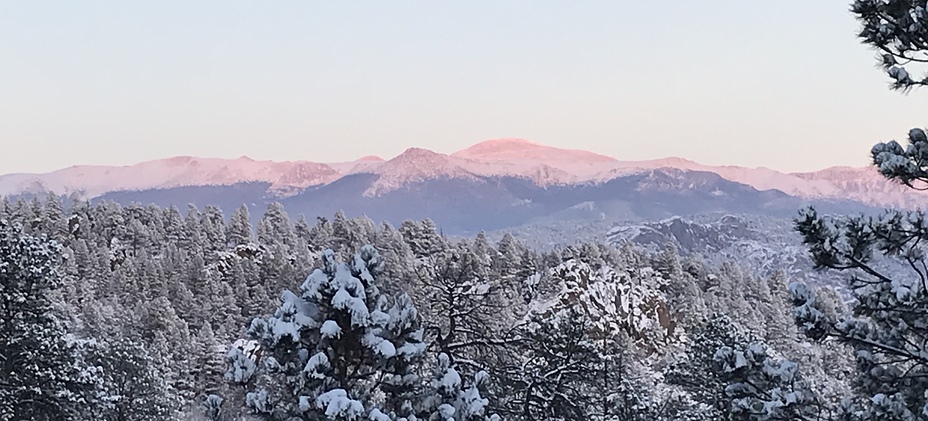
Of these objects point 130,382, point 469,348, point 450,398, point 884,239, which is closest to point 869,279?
point 884,239

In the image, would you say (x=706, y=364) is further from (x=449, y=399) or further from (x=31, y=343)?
(x=31, y=343)

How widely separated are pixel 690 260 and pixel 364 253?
395 ft

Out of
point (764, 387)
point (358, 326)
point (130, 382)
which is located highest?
point (358, 326)

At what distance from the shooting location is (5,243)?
51.9 feet

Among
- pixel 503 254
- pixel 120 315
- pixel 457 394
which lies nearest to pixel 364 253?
pixel 457 394

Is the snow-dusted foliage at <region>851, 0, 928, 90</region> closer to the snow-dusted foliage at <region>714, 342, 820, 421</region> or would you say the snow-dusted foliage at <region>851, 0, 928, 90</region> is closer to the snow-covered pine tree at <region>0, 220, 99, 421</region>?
the snow-dusted foliage at <region>714, 342, 820, 421</region>

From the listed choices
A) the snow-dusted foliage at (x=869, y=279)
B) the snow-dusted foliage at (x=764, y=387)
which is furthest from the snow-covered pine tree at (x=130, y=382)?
the snow-dusted foliage at (x=869, y=279)

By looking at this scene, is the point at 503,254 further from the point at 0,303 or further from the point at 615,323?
the point at 0,303

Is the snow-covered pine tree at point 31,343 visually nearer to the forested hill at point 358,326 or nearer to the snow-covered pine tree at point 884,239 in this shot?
the forested hill at point 358,326

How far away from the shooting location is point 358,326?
9.25 meters

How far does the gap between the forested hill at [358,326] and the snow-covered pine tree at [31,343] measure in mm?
41

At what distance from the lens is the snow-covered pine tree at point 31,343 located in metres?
15.6

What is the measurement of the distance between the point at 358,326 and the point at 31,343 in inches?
392

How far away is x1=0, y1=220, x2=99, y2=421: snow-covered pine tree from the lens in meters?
15.6
